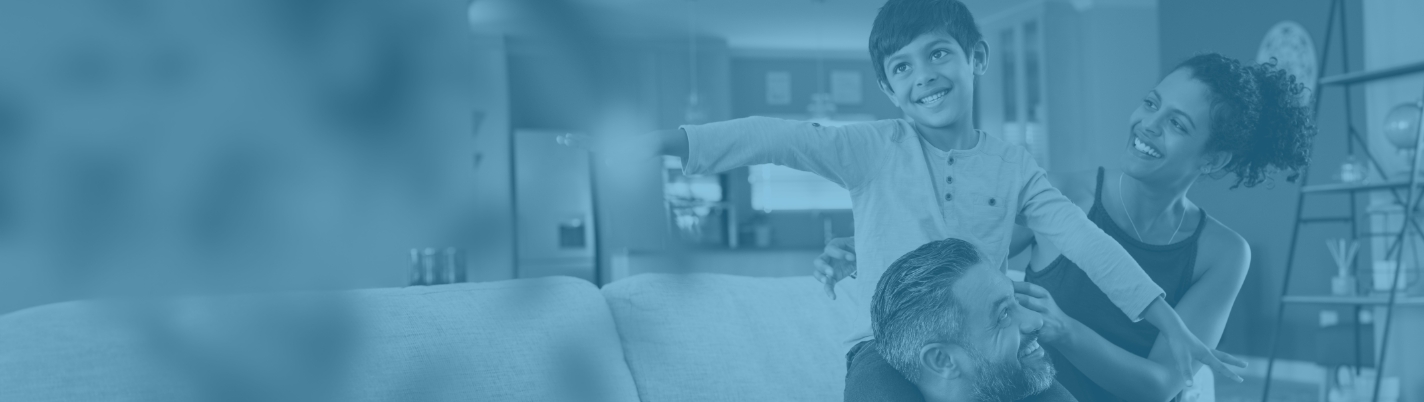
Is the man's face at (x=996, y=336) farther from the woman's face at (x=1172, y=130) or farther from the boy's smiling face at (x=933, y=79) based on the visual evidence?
the woman's face at (x=1172, y=130)

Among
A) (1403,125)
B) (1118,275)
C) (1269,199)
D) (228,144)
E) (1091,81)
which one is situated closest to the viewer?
(228,144)

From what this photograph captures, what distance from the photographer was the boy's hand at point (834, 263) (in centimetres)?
121

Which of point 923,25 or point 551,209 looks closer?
point 551,209

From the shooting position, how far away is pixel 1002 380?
50.2 inches

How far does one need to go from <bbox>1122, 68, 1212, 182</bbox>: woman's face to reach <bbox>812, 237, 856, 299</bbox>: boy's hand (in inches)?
19.3

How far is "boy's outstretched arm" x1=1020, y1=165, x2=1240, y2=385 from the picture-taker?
3.90 feet

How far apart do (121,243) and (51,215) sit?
0.01m

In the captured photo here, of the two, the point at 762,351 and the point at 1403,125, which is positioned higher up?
the point at 1403,125

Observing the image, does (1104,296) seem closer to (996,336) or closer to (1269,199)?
(996,336)

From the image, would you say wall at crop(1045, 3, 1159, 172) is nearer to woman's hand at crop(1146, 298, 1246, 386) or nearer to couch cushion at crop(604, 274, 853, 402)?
couch cushion at crop(604, 274, 853, 402)

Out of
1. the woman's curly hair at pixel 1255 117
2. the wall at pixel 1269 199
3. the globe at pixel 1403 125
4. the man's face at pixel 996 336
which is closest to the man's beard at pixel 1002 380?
the man's face at pixel 996 336

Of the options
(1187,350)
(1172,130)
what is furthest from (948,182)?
(1172,130)

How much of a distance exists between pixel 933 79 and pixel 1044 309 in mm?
380

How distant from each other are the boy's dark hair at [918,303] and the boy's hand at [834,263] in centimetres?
5
